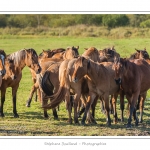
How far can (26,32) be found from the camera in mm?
23391

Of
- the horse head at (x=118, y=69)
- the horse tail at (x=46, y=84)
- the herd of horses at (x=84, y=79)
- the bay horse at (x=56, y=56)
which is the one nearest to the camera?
→ the horse head at (x=118, y=69)

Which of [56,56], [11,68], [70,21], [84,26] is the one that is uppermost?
[70,21]

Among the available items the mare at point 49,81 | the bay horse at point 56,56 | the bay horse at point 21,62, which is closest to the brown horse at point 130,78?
the mare at point 49,81

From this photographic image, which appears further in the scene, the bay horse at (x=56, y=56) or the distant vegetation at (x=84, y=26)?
the distant vegetation at (x=84, y=26)

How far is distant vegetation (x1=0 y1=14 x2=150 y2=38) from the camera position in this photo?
21.4 m

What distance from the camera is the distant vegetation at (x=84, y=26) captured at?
21422 millimetres

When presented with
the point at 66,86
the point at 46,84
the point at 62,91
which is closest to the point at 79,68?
the point at 66,86

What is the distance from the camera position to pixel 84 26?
23156 mm

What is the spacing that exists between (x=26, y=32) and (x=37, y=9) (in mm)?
11629

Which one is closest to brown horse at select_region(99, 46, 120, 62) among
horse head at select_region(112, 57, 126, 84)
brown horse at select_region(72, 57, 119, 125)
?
brown horse at select_region(72, 57, 119, 125)

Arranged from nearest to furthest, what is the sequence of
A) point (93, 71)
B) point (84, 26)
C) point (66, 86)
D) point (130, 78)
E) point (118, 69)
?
1. point (118, 69)
2. point (93, 71)
3. point (66, 86)
4. point (130, 78)
5. point (84, 26)

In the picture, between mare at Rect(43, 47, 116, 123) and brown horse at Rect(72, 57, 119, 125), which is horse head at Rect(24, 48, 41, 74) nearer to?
mare at Rect(43, 47, 116, 123)

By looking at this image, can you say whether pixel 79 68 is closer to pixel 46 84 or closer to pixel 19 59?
pixel 46 84

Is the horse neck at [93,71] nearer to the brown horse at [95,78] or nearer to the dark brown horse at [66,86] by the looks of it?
the brown horse at [95,78]
